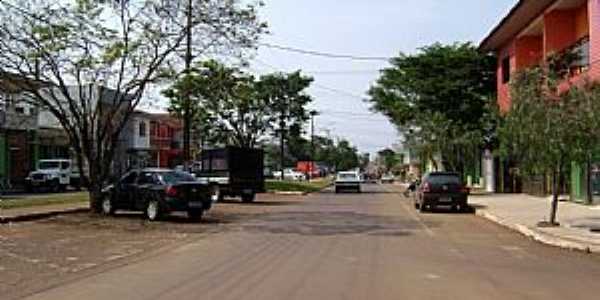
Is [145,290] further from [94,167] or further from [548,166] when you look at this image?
[94,167]

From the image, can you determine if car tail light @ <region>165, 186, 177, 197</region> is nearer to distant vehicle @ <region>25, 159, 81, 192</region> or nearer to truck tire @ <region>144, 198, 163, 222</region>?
truck tire @ <region>144, 198, 163, 222</region>

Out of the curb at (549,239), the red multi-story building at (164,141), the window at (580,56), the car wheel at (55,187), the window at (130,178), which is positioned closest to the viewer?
the curb at (549,239)

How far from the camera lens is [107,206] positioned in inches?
1115

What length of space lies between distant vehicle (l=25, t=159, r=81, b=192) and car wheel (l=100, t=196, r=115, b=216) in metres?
23.9

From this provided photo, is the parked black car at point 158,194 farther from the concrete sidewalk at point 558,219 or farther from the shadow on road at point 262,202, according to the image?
the shadow on road at point 262,202

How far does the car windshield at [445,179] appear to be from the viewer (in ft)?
110

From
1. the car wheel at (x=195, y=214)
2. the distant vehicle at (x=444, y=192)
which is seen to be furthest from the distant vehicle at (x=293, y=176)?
the car wheel at (x=195, y=214)

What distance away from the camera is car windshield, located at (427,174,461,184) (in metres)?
33.4

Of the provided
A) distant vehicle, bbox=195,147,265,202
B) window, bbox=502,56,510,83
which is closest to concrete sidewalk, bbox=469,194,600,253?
distant vehicle, bbox=195,147,265,202

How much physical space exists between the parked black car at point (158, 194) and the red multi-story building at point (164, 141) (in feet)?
204

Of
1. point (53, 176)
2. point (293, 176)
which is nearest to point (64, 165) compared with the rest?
point (53, 176)

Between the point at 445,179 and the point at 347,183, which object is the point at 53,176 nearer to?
the point at 347,183

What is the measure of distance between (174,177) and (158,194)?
102cm

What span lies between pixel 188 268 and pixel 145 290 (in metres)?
2.68
